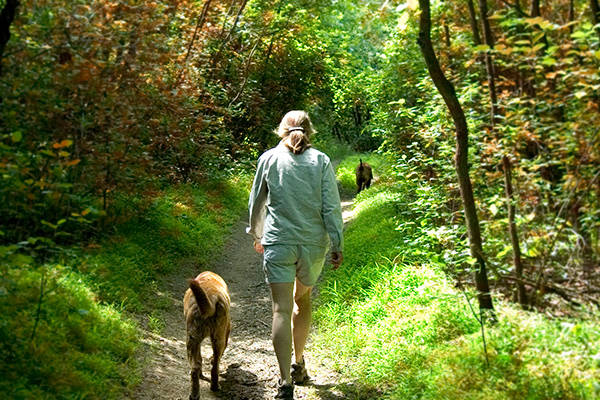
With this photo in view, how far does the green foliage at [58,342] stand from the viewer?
404 centimetres

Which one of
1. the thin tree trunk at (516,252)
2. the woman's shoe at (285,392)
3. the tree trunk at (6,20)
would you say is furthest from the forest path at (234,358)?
the tree trunk at (6,20)

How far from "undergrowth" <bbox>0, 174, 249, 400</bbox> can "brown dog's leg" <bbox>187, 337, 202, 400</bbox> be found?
1.68 ft

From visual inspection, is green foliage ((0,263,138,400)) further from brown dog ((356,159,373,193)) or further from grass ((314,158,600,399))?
brown dog ((356,159,373,193))

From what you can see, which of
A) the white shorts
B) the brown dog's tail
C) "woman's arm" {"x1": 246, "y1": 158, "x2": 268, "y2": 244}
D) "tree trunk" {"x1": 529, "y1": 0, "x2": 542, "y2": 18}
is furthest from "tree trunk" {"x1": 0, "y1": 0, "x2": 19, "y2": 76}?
"tree trunk" {"x1": 529, "y1": 0, "x2": 542, "y2": 18}

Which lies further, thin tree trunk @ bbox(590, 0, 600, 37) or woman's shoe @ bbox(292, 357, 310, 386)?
woman's shoe @ bbox(292, 357, 310, 386)

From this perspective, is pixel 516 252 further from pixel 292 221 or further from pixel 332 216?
pixel 292 221

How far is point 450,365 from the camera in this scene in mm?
4312

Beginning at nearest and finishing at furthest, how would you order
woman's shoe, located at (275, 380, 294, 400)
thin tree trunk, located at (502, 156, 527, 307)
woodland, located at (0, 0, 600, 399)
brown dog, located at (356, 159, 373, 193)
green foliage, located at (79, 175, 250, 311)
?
1. woodland, located at (0, 0, 600, 399)
2. thin tree trunk, located at (502, 156, 527, 307)
3. woman's shoe, located at (275, 380, 294, 400)
4. green foliage, located at (79, 175, 250, 311)
5. brown dog, located at (356, 159, 373, 193)

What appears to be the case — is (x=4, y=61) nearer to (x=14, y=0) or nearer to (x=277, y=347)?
(x=14, y=0)

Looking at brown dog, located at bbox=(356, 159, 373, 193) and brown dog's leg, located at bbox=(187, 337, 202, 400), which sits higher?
brown dog, located at bbox=(356, 159, 373, 193)

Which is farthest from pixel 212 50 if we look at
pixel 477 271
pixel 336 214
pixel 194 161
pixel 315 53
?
pixel 477 271

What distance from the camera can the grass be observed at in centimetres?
342

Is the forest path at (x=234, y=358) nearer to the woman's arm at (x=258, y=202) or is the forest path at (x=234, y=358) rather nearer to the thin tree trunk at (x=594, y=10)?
the woman's arm at (x=258, y=202)

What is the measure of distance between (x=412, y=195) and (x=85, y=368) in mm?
6160
